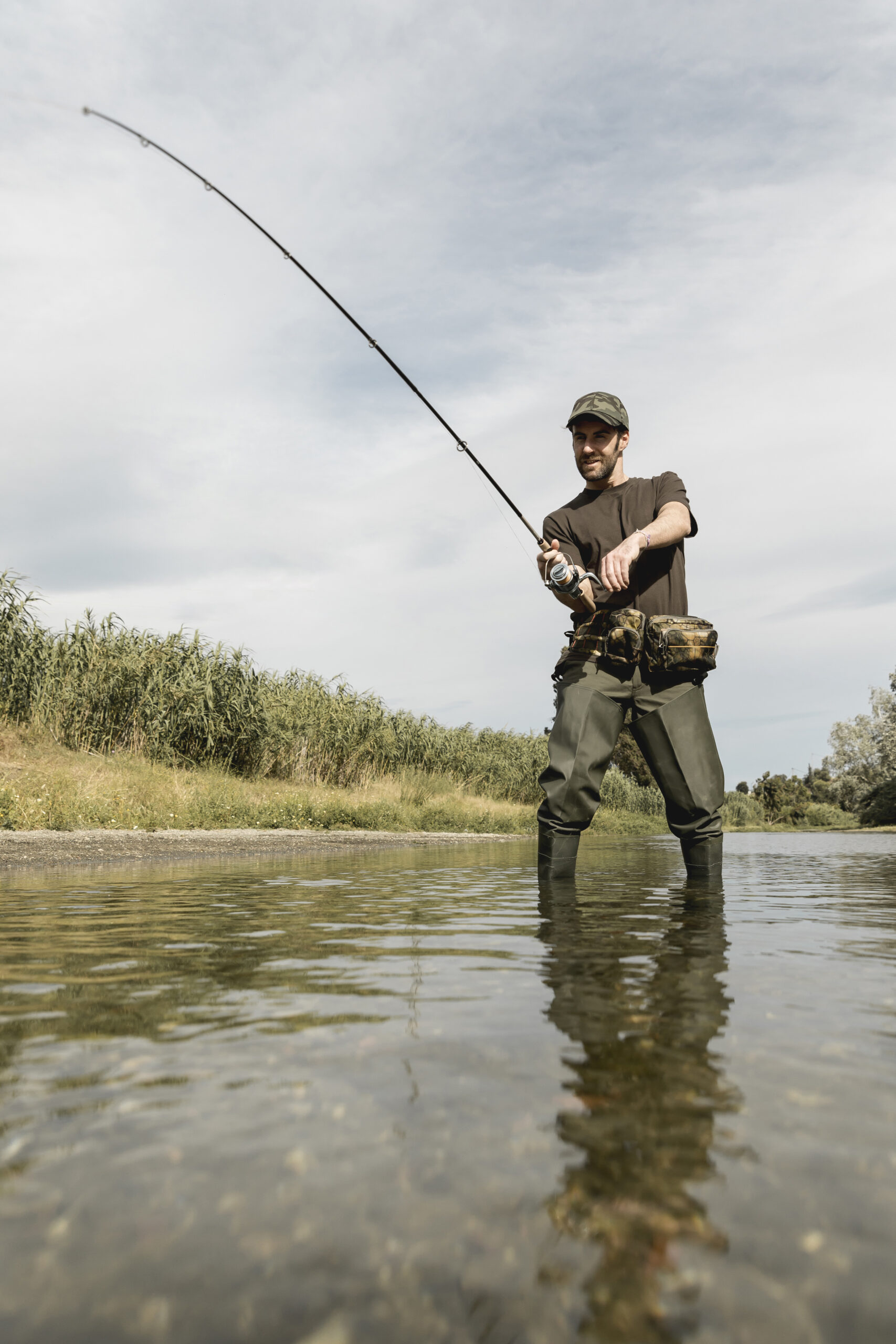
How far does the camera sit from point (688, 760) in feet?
13.9

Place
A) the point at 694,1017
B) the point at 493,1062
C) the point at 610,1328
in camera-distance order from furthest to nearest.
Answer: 1. the point at 694,1017
2. the point at 493,1062
3. the point at 610,1328

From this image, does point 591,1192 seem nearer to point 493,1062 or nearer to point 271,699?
point 493,1062

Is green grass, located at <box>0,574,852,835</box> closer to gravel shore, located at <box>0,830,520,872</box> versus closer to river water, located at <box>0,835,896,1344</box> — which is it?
gravel shore, located at <box>0,830,520,872</box>

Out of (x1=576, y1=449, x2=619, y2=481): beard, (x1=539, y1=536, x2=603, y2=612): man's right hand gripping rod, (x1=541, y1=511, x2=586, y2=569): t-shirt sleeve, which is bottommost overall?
(x1=539, y1=536, x2=603, y2=612): man's right hand gripping rod

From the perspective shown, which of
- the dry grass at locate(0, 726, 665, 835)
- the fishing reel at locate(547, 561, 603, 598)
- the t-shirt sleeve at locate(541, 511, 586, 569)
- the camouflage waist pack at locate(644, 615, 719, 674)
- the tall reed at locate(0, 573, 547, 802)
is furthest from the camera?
the tall reed at locate(0, 573, 547, 802)

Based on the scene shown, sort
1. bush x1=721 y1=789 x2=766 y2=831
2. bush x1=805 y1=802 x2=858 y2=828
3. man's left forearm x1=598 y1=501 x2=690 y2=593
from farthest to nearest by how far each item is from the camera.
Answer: bush x1=805 y1=802 x2=858 y2=828
bush x1=721 y1=789 x2=766 y2=831
man's left forearm x1=598 y1=501 x2=690 y2=593

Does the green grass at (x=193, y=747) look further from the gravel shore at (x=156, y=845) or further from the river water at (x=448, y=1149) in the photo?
the river water at (x=448, y=1149)

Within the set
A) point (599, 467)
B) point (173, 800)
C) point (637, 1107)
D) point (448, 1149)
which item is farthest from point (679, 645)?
point (173, 800)

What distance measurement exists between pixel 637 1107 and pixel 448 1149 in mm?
307

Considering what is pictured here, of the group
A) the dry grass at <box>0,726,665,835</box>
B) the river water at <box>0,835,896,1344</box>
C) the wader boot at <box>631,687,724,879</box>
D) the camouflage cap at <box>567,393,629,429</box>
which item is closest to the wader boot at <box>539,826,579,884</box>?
the wader boot at <box>631,687,724,879</box>

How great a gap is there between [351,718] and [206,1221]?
61.8ft

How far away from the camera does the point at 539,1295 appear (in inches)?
30.0

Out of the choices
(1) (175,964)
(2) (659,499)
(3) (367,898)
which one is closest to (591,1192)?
(1) (175,964)

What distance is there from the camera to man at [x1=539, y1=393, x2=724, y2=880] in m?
4.25
